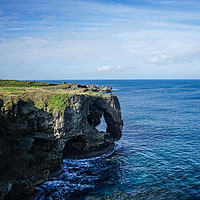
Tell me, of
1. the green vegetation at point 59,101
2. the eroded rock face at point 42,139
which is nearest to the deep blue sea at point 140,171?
the eroded rock face at point 42,139

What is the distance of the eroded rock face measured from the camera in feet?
78.6

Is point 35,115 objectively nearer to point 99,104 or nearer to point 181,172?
point 99,104

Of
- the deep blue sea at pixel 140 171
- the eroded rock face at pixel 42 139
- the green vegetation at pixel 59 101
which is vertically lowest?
the deep blue sea at pixel 140 171

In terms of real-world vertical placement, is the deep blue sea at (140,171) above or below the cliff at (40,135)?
below

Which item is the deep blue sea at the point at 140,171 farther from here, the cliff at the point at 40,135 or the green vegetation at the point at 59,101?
the green vegetation at the point at 59,101

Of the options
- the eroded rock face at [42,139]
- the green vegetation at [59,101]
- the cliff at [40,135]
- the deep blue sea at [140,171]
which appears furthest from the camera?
the green vegetation at [59,101]

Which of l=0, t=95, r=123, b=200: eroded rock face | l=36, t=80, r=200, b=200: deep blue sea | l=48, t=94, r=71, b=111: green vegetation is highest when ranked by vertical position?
l=48, t=94, r=71, b=111: green vegetation

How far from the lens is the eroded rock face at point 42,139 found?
78.6 feet

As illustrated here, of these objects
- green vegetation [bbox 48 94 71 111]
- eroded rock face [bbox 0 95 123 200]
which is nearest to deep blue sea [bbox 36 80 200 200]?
eroded rock face [bbox 0 95 123 200]

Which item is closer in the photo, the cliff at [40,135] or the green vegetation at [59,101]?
the cliff at [40,135]

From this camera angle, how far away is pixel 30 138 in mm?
29000

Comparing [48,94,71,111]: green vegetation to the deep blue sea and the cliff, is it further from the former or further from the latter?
the deep blue sea

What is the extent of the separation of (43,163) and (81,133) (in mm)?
7916

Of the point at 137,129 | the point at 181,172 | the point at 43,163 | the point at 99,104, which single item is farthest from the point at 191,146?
the point at 43,163
